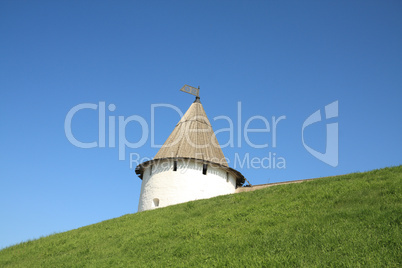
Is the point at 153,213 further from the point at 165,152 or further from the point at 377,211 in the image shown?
the point at 377,211

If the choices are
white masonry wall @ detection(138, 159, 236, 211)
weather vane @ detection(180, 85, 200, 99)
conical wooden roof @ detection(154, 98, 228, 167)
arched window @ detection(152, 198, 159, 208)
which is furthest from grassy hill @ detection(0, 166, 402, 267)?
weather vane @ detection(180, 85, 200, 99)

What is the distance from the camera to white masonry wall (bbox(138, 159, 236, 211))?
66.2ft

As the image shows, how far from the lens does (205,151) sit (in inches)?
866

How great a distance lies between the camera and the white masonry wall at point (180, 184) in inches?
795

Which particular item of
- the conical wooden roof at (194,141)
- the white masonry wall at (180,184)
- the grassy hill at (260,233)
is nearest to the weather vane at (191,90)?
the conical wooden roof at (194,141)

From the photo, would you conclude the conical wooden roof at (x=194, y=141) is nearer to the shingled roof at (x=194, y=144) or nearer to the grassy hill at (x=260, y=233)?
the shingled roof at (x=194, y=144)

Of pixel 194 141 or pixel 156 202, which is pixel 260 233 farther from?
pixel 194 141

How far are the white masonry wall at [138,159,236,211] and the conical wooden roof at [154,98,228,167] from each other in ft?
1.74

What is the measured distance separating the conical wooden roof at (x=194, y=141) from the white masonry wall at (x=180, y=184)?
531 millimetres

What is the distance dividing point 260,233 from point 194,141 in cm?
1352

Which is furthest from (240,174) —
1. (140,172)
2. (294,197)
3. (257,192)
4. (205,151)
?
(294,197)

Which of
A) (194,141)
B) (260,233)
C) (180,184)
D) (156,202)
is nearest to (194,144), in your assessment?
(194,141)

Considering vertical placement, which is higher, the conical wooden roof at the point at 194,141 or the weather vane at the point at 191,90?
the weather vane at the point at 191,90

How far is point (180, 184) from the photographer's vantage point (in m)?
20.3
